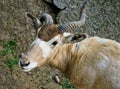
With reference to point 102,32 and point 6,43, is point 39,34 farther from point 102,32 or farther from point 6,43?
point 102,32

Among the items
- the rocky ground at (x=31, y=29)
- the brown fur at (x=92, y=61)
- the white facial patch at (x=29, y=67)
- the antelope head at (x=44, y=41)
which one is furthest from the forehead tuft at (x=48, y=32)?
the rocky ground at (x=31, y=29)

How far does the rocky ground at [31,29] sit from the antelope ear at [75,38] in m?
3.16

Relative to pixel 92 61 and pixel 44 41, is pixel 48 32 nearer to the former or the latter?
pixel 44 41

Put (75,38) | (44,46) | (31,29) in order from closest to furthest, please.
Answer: (44,46) < (75,38) < (31,29)

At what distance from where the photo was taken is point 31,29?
44.0ft

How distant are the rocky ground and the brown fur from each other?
2.78 m

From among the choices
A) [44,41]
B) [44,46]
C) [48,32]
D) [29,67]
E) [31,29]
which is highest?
[48,32]

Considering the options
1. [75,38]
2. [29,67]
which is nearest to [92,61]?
[75,38]

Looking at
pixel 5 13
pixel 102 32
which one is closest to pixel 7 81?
pixel 5 13

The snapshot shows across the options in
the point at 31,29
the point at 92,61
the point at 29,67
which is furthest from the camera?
the point at 31,29

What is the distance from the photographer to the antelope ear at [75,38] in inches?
350

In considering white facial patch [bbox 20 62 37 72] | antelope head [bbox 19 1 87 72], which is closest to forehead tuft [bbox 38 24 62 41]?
antelope head [bbox 19 1 87 72]

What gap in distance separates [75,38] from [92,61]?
681mm

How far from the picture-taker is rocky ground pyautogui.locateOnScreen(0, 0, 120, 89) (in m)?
12.1
